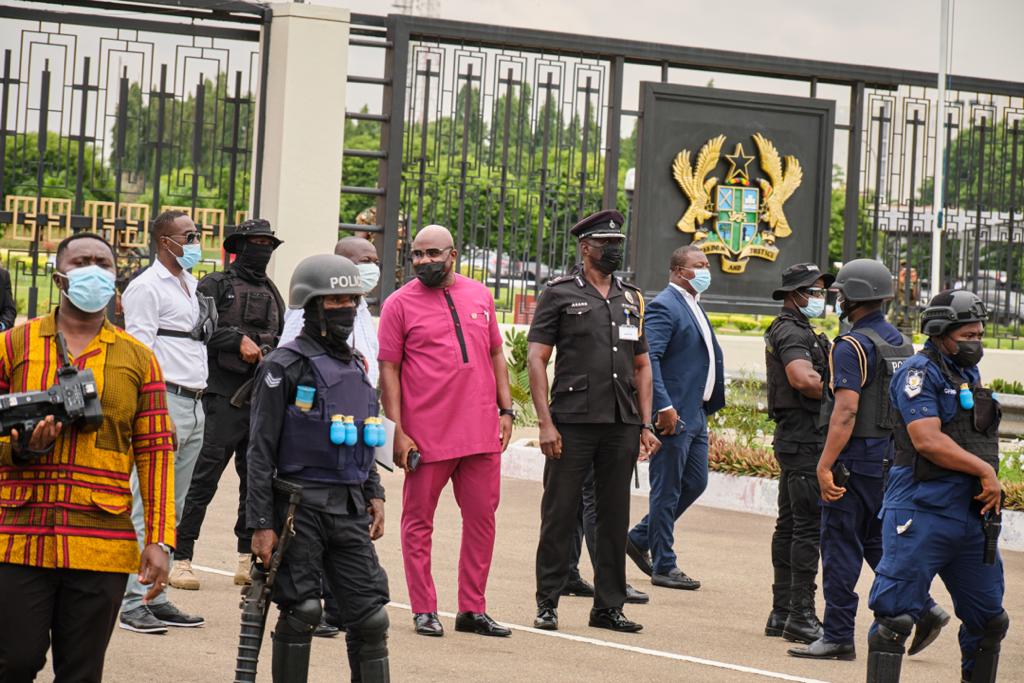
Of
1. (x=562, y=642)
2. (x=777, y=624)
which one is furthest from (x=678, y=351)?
(x=562, y=642)

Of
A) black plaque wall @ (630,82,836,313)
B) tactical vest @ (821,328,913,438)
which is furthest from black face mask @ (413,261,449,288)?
black plaque wall @ (630,82,836,313)

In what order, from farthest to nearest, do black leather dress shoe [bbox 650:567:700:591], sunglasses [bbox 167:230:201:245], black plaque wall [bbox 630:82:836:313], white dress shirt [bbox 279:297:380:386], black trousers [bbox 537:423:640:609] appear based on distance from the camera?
1. black plaque wall [bbox 630:82:836:313]
2. black leather dress shoe [bbox 650:567:700:591]
3. black trousers [bbox 537:423:640:609]
4. white dress shirt [bbox 279:297:380:386]
5. sunglasses [bbox 167:230:201:245]

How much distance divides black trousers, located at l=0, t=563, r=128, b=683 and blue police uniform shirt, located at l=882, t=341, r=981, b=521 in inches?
128

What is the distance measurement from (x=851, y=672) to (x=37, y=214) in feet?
31.3

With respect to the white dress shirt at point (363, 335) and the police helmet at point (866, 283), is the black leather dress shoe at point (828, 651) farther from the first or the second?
the white dress shirt at point (363, 335)

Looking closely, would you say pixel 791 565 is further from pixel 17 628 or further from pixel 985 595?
pixel 17 628

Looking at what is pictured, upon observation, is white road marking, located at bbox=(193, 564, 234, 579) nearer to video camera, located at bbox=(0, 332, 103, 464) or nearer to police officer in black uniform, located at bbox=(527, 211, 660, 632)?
police officer in black uniform, located at bbox=(527, 211, 660, 632)

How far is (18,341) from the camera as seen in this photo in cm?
486

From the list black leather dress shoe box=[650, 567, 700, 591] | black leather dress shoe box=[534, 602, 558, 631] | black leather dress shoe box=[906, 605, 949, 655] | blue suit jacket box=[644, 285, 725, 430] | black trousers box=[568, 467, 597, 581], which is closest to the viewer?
black leather dress shoe box=[906, 605, 949, 655]

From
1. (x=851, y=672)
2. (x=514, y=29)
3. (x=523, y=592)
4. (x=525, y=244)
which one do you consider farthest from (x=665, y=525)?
(x=514, y=29)

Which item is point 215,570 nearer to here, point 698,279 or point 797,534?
point 797,534

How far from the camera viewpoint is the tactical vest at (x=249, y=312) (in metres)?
8.24

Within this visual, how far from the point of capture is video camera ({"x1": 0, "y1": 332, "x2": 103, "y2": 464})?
4555 mm

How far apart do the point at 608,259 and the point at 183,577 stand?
290 cm
